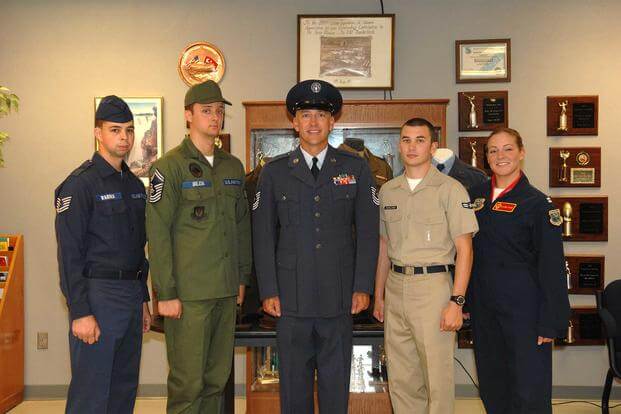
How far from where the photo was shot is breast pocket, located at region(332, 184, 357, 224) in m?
2.69

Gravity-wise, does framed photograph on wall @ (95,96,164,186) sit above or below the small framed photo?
below

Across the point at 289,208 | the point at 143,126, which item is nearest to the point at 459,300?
the point at 289,208

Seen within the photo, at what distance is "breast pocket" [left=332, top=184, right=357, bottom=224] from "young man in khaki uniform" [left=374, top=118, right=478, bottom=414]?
221 mm

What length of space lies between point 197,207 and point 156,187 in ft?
0.68

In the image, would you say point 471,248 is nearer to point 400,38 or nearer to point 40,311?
point 400,38

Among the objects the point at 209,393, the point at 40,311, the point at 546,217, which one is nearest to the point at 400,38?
the point at 546,217

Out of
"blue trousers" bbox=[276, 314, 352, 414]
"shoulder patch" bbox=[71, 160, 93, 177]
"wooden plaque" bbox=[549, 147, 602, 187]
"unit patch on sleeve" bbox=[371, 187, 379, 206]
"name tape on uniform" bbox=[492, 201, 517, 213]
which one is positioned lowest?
"blue trousers" bbox=[276, 314, 352, 414]

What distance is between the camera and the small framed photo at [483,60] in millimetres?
4492

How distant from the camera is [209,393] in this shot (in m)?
2.76

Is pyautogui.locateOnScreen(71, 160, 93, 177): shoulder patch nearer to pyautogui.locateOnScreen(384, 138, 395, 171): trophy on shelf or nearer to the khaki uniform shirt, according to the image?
the khaki uniform shirt

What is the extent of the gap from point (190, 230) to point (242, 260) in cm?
33

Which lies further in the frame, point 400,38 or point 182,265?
point 400,38

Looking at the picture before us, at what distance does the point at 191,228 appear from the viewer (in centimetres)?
270

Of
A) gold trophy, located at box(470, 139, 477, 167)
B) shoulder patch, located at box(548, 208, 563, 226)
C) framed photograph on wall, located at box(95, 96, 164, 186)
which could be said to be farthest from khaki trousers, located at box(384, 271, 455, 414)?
framed photograph on wall, located at box(95, 96, 164, 186)
